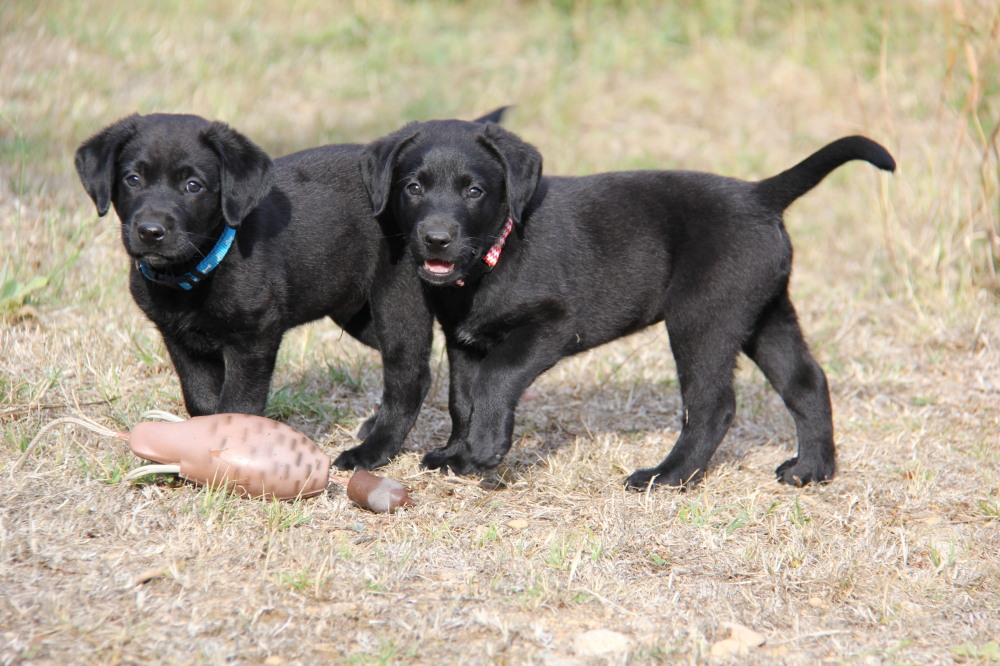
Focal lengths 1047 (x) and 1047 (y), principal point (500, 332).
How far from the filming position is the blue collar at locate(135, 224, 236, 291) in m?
3.43

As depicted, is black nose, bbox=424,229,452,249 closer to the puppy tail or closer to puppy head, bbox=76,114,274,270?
puppy head, bbox=76,114,274,270

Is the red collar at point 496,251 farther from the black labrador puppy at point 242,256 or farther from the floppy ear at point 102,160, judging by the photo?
the floppy ear at point 102,160

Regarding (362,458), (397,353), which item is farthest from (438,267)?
(362,458)

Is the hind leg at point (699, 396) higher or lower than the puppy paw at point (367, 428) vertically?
higher

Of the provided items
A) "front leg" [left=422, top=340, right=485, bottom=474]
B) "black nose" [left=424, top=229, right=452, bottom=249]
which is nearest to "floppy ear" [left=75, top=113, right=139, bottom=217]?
"black nose" [left=424, top=229, right=452, bottom=249]

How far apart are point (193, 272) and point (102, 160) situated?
461 mm

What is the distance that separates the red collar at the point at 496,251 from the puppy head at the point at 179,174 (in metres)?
0.79

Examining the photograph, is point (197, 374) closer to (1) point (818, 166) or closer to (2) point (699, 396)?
(2) point (699, 396)

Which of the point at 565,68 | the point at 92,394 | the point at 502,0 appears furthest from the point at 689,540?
the point at 502,0

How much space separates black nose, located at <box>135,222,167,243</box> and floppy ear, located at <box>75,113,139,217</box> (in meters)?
0.25

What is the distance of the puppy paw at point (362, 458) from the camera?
3928 millimetres

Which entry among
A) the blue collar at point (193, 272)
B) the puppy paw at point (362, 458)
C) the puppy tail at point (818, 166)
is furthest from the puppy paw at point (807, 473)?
the blue collar at point (193, 272)

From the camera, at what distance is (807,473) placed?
13.3ft

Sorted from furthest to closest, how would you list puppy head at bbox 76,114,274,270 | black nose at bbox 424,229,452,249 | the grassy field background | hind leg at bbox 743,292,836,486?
hind leg at bbox 743,292,836,486, black nose at bbox 424,229,452,249, puppy head at bbox 76,114,274,270, the grassy field background
